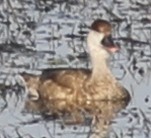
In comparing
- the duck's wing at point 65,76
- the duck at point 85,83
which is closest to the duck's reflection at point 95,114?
the duck at point 85,83

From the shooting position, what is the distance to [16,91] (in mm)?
11375

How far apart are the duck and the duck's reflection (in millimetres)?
58

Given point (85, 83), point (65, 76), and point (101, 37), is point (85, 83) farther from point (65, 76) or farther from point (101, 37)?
point (101, 37)

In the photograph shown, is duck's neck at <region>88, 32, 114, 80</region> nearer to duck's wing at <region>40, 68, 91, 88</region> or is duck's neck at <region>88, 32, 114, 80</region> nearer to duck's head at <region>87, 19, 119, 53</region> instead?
duck's head at <region>87, 19, 119, 53</region>

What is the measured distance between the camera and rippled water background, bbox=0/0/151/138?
10.4 m

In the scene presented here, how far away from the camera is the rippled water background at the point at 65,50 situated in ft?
34.3

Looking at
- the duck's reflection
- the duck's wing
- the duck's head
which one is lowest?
the duck's reflection

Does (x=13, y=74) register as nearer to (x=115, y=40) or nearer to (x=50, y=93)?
(x=50, y=93)

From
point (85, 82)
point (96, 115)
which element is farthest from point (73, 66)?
point (96, 115)

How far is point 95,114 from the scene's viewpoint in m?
11.0

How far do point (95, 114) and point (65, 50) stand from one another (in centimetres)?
179

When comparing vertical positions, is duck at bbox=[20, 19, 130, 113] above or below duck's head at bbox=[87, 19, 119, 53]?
below

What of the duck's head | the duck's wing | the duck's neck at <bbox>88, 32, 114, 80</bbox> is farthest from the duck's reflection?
the duck's head

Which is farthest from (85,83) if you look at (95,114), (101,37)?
(95,114)
